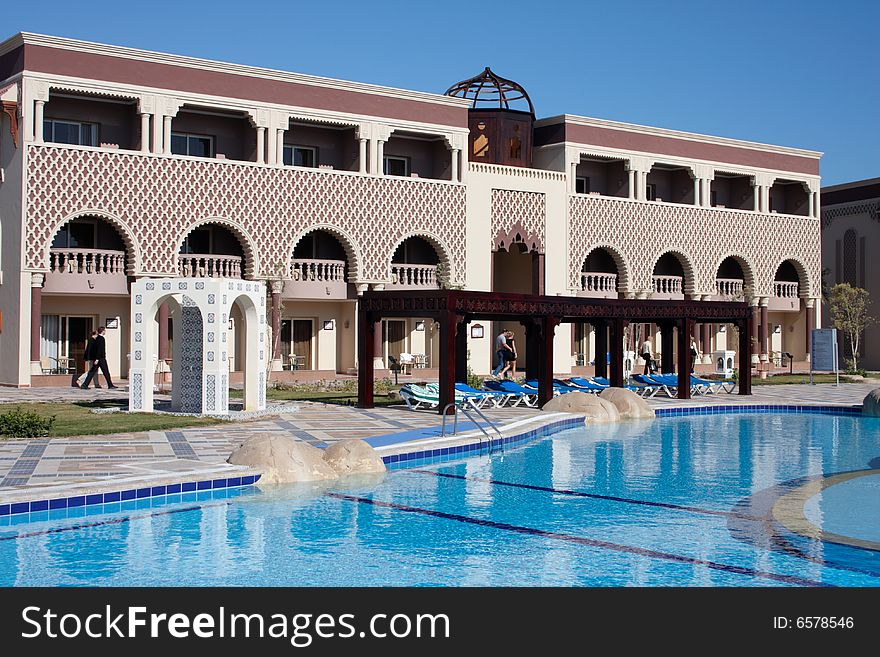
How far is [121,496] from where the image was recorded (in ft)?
30.6

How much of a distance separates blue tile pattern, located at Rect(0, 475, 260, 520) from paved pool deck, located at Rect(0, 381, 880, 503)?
8cm

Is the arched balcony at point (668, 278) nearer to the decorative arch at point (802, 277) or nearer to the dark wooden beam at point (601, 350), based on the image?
the decorative arch at point (802, 277)

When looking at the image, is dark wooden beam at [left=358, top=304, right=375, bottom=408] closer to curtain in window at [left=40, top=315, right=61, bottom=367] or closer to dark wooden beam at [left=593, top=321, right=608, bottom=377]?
dark wooden beam at [left=593, top=321, right=608, bottom=377]

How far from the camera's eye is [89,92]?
85.7 ft

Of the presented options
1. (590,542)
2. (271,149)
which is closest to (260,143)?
(271,149)

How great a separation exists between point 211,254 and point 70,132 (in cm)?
483

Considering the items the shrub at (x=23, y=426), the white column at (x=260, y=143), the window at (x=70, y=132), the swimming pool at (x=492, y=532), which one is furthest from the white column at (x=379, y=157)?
the swimming pool at (x=492, y=532)

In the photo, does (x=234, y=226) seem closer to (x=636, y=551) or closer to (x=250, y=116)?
(x=250, y=116)

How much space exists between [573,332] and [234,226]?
43.9ft

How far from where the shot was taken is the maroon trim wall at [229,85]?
25.7 metres

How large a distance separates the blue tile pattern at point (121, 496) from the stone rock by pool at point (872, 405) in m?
13.8

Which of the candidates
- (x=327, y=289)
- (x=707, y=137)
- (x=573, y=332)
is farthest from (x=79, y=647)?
(x=707, y=137)

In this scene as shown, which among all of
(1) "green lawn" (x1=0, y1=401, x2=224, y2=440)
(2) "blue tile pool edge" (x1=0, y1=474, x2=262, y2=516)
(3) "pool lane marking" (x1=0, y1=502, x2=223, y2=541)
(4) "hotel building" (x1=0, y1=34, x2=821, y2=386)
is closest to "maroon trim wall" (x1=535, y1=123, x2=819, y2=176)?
(4) "hotel building" (x1=0, y1=34, x2=821, y2=386)

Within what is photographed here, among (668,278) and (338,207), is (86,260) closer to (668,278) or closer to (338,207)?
(338,207)
